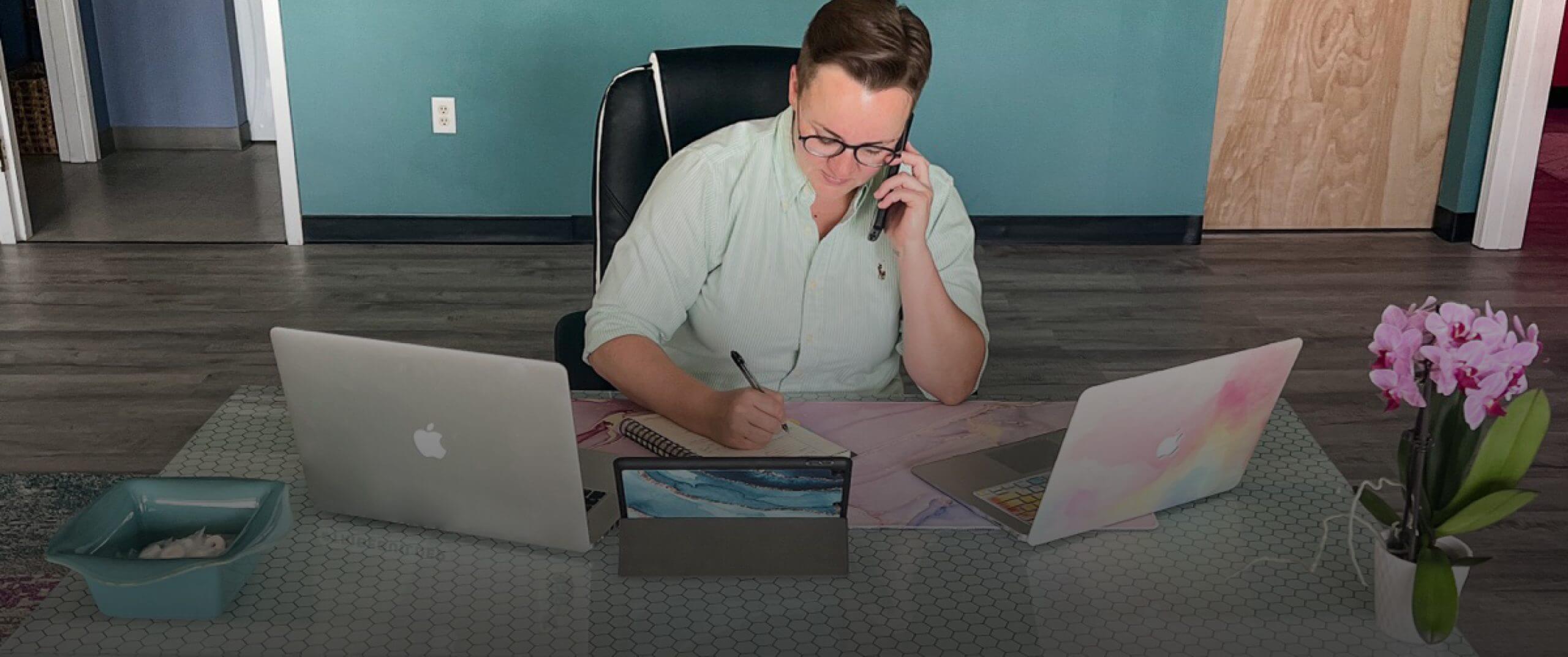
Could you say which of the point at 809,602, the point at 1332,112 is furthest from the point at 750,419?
the point at 1332,112

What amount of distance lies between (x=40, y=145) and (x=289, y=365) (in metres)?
5.22

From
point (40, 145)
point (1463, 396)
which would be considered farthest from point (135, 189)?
point (1463, 396)

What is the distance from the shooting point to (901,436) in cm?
162

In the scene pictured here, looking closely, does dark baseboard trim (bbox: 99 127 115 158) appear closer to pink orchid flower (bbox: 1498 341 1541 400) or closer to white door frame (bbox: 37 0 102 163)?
white door frame (bbox: 37 0 102 163)

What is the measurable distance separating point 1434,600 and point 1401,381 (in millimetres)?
188

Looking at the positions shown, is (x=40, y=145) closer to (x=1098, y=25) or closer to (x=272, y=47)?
(x=272, y=47)

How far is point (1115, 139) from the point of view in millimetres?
4531

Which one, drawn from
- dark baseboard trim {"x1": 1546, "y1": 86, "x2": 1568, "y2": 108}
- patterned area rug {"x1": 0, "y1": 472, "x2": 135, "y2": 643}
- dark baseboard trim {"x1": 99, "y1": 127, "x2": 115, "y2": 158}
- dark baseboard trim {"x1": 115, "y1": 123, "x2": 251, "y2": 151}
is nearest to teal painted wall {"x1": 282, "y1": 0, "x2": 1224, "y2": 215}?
dark baseboard trim {"x1": 115, "y1": 123, "x2": 251, "y2": 151}

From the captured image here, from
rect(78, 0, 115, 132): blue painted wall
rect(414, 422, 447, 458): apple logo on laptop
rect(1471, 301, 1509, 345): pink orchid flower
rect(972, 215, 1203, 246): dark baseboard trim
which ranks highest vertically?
rect(1471, 301, 1509, 345): pink orchid flower

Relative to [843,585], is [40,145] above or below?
below

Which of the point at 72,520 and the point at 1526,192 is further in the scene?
the point at 1526,192

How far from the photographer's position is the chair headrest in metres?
2.05

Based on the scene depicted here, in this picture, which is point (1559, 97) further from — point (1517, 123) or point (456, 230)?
point (456, 230)

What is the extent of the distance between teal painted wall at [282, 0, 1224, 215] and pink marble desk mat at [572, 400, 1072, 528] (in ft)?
9.13
